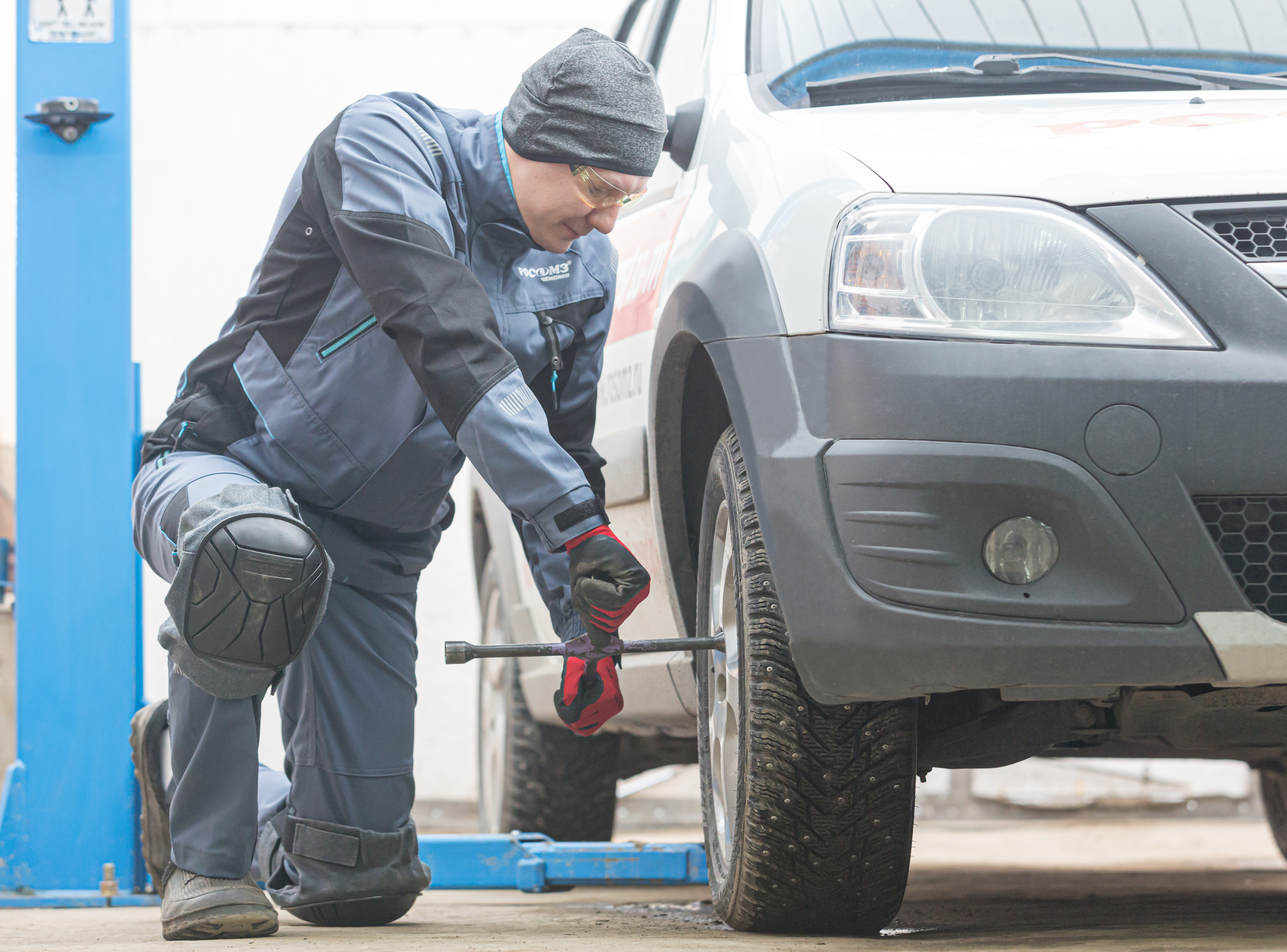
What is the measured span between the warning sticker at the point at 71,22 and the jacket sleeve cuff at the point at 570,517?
185 cm

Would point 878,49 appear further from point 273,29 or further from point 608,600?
point 273,29

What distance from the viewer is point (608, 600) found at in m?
2.22

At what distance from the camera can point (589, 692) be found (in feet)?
8.73

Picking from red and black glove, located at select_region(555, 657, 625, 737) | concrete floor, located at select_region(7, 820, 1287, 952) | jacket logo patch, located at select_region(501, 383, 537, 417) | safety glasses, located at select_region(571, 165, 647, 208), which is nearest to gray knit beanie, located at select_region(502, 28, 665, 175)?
safety glasses, located at select_region(571, 165, 647, 208)

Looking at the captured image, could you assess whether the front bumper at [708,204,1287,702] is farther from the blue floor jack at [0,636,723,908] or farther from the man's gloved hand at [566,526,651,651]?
the blue floor jack at [0,636,723,908]

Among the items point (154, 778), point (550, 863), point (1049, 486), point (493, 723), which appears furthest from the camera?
point (493, 723)

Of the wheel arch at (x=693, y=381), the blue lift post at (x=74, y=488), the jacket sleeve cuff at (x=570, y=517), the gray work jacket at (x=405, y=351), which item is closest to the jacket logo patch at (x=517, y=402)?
the gray work jacket at (x=405, y=351)

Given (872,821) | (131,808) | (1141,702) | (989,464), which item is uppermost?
(989,464)

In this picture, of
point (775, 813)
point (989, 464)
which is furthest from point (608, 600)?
point (989, 464)

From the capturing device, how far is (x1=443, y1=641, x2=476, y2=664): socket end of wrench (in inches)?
91.8

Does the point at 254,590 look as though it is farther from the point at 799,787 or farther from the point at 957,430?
the point at 957,430

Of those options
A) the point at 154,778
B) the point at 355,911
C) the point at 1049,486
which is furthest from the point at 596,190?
the point at 154,778

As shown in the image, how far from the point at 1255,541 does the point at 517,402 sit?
37.1 inches

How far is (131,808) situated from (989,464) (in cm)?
220
